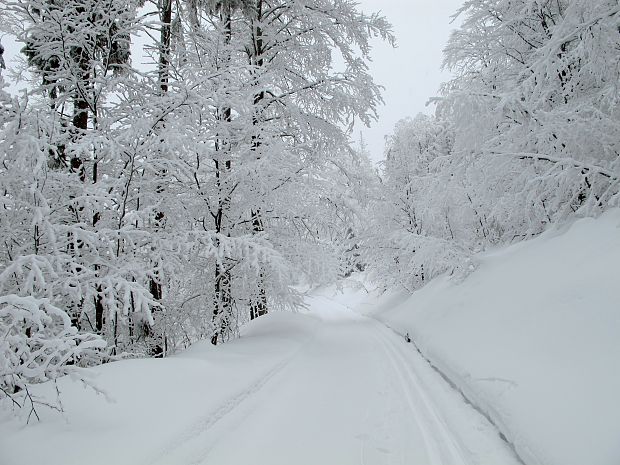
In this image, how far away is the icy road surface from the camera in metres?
3.57

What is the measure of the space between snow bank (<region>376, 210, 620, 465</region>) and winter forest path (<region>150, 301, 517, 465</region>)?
434 millimetres

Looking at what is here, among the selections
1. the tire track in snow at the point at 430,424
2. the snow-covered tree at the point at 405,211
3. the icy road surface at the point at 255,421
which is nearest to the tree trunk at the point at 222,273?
the icy road surface at the point at 255,421

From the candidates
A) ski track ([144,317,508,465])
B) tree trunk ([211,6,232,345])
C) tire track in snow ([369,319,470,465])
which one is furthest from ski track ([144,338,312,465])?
tree trunk ([211,6,232,345])

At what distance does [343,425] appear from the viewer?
4527 mm

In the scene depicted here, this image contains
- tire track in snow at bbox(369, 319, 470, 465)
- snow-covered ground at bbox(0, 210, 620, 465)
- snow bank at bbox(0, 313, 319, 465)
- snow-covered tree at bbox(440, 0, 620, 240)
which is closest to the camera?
snow bank at bbox(0, 313, 319, 465)

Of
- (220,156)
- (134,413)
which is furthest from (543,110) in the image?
(134,413)

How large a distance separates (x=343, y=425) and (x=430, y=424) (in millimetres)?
1003

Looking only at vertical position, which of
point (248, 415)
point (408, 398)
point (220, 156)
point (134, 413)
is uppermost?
point (220, 156)

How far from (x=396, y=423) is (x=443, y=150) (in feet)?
56.5

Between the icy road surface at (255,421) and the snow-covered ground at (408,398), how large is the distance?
0.8 inches

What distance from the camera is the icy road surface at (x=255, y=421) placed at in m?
3.57

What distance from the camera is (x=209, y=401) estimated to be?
4887 millimetres

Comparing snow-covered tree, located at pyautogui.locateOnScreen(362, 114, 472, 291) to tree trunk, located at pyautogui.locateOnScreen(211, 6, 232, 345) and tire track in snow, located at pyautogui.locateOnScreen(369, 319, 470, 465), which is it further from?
tire track in snow, located at pyautogui.locateOnScreen(369, 319, 470, 465)

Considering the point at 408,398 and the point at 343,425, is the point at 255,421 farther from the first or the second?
the point at 408,398
